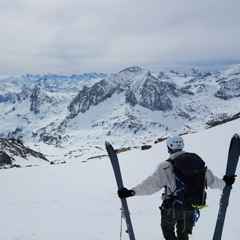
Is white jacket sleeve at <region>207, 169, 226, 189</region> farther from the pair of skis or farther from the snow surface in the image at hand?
the snow surface

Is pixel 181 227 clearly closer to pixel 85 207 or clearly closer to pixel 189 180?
pixel 189 180

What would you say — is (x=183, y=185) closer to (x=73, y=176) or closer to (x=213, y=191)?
(x=213, y=191)

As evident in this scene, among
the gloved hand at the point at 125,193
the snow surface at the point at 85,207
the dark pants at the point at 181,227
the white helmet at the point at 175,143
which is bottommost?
the snow surface at the point at 85,207

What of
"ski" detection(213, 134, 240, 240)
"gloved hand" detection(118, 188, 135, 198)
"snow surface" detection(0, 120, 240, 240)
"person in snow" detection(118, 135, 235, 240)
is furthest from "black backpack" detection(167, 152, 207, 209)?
"snow surface" detection(0, 120, 240, 240)

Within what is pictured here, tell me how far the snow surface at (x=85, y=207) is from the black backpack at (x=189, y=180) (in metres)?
4.36

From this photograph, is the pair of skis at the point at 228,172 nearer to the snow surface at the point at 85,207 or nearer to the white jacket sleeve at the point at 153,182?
the white jacket sleeve at the point at 153,182

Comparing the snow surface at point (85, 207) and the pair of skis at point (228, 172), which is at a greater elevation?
the pair of skis at point (228, 172)

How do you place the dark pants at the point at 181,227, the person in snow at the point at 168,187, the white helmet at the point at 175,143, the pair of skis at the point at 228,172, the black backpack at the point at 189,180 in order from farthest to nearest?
the pair of skis at the point at 228,172
the white helmet at the point at 175,143
the dark pants at the point at 181,227
the person in snow at the point at 168,187
the black backpack at the point at 189,180

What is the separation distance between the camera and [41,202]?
16078 mm

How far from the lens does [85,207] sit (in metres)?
14.4

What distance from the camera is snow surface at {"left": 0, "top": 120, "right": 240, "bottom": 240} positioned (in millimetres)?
10203

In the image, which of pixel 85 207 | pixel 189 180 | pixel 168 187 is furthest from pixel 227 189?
pixel 85 207

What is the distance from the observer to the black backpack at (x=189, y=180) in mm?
5518

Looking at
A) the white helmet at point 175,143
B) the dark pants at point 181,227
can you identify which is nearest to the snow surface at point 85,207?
the dark pants at point 181,227
